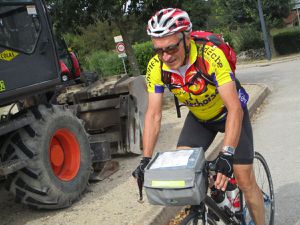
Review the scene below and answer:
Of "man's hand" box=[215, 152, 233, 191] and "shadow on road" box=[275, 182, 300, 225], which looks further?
"shadow on road" box=[275, 182, 300, 225]

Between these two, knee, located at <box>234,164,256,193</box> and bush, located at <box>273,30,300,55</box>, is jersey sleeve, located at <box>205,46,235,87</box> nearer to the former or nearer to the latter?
knee, located at <box>234,164,256,193</box>

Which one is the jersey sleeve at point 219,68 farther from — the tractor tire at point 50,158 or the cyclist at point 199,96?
the tractor tire at point 50,158

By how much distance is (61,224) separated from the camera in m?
5.11

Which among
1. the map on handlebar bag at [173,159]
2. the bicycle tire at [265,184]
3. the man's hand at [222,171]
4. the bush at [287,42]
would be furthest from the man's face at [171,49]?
the bush at [287,42]

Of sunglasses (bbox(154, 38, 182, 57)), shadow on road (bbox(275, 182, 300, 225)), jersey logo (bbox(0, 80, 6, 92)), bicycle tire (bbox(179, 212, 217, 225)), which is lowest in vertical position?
shadow on road (bbox(275, 182, 300, 225))

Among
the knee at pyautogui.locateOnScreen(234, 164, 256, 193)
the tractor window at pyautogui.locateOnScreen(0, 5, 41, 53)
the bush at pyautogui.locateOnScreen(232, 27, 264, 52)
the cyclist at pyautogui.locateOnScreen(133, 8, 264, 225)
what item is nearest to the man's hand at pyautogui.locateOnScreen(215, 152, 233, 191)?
the cyclist at pyautogui.locateOnScreen(133, 8, 264, 225)

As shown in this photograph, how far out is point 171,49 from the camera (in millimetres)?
3055

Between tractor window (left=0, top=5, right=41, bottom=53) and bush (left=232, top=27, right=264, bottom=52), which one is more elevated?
tractor window (left=0, top=5, right=41, bottom=53)

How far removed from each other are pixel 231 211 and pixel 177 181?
3.92ft

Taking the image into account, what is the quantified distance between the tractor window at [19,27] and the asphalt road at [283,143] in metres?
3.16

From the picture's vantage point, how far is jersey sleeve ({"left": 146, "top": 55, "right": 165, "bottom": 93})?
337cm

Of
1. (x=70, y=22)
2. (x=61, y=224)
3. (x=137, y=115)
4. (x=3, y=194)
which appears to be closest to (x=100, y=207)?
(x=61, y=224)

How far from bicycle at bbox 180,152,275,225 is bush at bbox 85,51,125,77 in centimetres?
2621

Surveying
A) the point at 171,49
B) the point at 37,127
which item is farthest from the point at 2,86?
the point at 171,49
